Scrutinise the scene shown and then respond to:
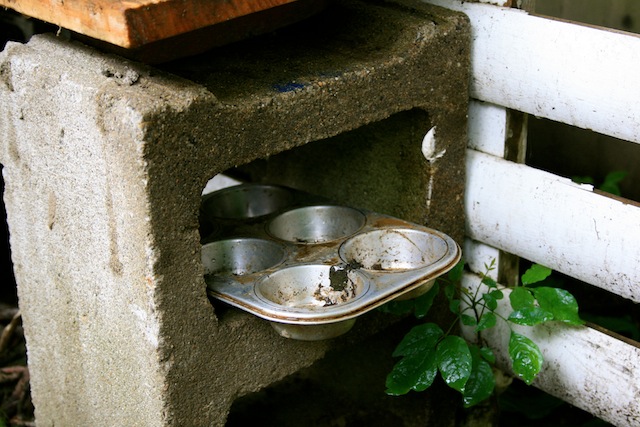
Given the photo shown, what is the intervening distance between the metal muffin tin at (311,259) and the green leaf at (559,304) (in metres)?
0.32

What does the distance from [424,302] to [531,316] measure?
10.7 inches

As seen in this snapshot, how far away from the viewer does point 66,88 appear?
184cm

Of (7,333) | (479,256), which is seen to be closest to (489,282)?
(479,256)

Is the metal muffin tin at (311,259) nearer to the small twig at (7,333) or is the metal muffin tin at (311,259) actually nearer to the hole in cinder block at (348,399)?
the hole in cinder block at (348,399)

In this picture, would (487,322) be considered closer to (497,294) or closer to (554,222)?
(497,294)

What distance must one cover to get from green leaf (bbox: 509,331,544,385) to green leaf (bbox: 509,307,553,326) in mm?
58

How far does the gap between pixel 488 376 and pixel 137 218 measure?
3.46 ft

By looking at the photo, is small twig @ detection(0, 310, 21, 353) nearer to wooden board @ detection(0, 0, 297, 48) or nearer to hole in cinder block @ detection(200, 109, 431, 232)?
hole in cinder block @ detection(200, 109, 431, 232)

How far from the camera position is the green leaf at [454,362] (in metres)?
2.14

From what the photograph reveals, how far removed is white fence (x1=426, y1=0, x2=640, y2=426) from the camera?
6.76ft

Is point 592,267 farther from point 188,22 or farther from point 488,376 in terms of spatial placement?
point 188,22

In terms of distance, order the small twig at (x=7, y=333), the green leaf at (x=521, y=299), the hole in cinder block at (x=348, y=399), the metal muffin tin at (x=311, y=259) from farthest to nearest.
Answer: the small twig at (x=7, y=333)
the hole in cinder block at (x=348, y=399)
the green leaf at (x=521, y=299)
the metal muffin tin at (x=311, y=259)

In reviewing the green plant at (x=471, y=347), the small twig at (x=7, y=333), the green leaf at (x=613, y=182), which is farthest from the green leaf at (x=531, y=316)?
the small twig at (x=7, y=333)

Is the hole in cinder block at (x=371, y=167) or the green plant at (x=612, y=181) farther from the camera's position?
the green plant at (x=612, y=181)
